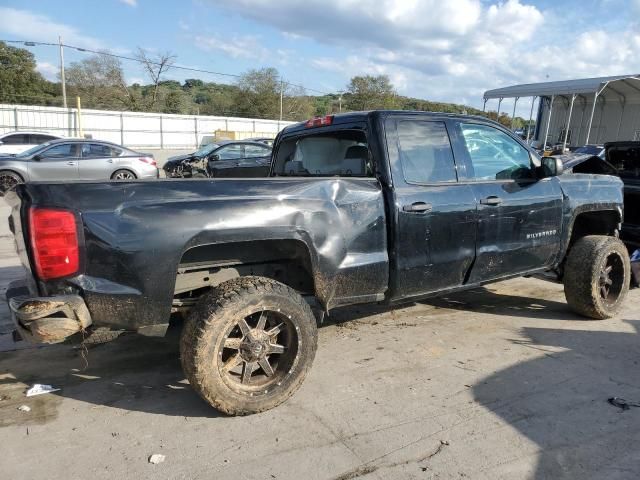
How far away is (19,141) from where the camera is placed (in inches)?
688

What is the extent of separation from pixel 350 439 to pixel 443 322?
2.25 metres

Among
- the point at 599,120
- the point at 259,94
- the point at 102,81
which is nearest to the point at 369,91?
the point at 259,94

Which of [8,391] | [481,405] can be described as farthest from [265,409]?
[8,391]

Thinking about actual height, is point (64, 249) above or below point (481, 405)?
above

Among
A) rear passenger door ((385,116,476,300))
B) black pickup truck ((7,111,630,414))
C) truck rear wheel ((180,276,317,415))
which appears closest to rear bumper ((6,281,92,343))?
black pickup truck ((7,111,630,414))

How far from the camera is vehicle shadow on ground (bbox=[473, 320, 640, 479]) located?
274 centimetres

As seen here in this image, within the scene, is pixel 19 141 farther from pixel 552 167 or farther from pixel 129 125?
pixel 552 167

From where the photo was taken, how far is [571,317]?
16.9 ft

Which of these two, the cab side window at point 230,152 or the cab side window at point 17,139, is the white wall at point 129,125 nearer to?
the cab side window at point 17,139

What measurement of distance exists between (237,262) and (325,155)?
1480 millimetres

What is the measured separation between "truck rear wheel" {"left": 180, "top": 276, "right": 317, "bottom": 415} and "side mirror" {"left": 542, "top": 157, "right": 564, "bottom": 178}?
2.69 meters

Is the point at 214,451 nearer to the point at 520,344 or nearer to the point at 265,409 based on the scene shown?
the point at 265,409

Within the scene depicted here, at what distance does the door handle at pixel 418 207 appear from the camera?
366 centimetres

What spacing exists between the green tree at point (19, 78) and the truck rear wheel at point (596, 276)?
55169 millimetres
